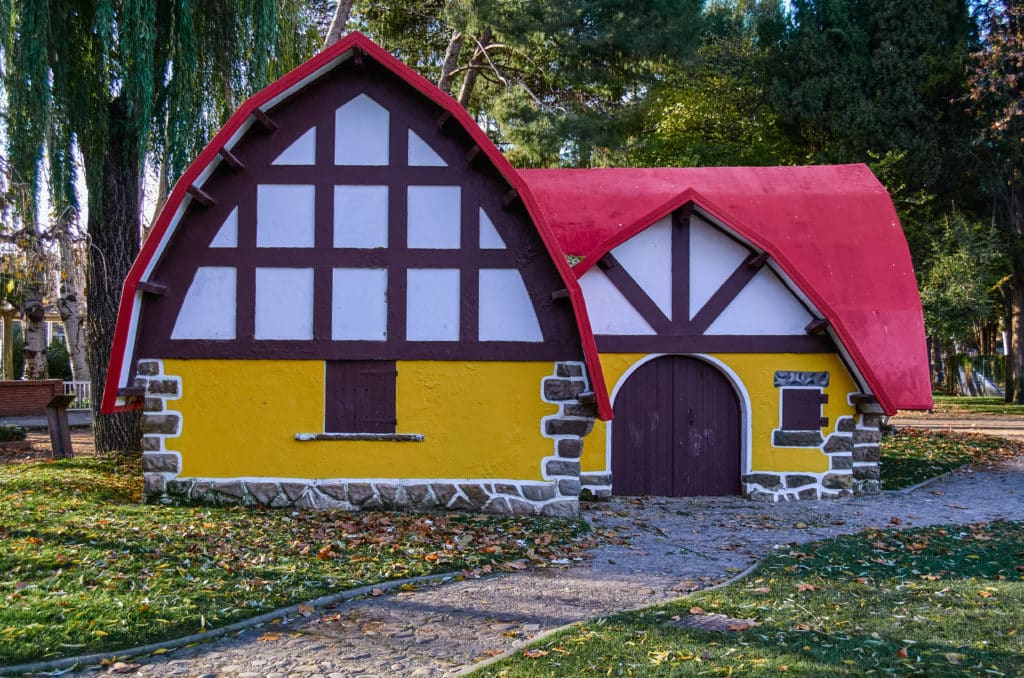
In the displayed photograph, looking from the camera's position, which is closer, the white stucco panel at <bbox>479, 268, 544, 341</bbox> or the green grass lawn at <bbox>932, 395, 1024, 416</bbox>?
the white stucco panel at <bbox>479, 268, 544, 341</bbox>

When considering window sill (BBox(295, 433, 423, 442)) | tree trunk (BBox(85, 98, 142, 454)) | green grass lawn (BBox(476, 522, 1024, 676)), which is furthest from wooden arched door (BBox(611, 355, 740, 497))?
tree trunk (BBox(85, 98, 142, 454))

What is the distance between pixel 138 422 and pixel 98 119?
15.0ft

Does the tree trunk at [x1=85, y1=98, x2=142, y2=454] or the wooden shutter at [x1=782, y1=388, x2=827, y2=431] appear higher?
the tree trunk at [x1=85, y1=98, x2=142, y2=454]

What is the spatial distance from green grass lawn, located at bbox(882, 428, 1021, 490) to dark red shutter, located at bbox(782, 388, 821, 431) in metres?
2.07

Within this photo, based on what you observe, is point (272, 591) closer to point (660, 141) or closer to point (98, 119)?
point (98, 119)

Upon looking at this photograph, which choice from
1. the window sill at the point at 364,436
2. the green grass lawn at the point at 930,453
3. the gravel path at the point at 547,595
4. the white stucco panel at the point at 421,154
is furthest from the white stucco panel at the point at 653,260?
the green grass lawn at the point at 930,453

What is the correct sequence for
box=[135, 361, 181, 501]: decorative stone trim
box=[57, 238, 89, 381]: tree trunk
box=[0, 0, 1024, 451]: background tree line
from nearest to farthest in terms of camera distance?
box=[135, 361, 181, 501]: decorative stone trim, box=[0, 0, 1024, 451]: background tree line, box=[57, 238, 89, 381]: tree trunk

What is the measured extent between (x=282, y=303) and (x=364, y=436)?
1.80m

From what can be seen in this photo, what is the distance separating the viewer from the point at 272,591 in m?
6.36

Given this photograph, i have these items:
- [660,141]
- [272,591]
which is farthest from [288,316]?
[660,141]

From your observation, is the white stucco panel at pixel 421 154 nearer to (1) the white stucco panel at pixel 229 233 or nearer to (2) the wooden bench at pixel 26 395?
(1) the white stucco panel at pixel 229 233

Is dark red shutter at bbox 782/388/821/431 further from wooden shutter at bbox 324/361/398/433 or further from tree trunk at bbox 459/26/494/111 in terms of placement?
tree trunk at bbox 459/26/494/111

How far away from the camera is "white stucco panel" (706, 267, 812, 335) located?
11.6 metres

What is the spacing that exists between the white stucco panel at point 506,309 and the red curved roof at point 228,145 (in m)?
0.60
